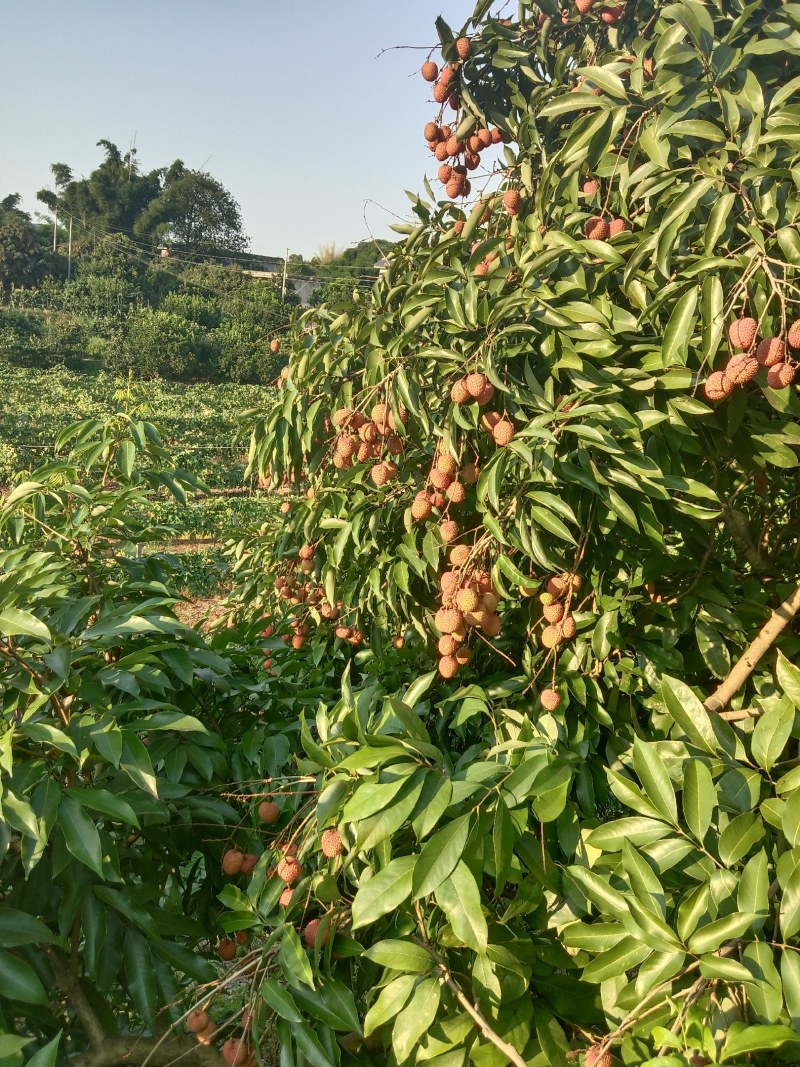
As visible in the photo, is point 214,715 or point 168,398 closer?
point 214,715

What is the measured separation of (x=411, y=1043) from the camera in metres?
0.91

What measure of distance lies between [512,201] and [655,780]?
1.32 meters

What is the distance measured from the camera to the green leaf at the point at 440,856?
856mm

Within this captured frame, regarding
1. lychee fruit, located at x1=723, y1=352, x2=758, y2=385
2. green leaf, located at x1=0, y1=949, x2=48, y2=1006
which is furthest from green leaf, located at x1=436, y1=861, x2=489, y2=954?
lychee fruit, located at x1=723, y1=352, x2=758, y2=385

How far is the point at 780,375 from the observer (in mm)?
1188

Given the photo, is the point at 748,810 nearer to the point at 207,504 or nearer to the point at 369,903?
the point at 369,903

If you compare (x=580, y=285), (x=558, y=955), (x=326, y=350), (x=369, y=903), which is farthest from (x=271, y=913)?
(x=326, y=350)

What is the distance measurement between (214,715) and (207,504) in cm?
1191

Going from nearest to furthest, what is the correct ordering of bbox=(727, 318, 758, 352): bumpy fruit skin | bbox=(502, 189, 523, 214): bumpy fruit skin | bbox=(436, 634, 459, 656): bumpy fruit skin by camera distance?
bbox=(727, 318, 758, 352): bumpy fruit skin, bbox=(436, 634, 459, 656): bumpy fruit skin, bbox=(502, 189, 523, 214): bumpy fruit skin

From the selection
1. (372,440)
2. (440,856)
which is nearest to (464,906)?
(440,856)

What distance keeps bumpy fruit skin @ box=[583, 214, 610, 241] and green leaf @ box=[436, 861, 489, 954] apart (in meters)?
1.15

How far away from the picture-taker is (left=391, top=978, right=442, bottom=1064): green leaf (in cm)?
91

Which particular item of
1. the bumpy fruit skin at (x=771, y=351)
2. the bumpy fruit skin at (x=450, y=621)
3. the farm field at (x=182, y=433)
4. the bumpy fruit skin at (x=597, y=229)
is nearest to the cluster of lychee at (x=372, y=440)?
the bumpy fruit skin at (x=450, y=621)

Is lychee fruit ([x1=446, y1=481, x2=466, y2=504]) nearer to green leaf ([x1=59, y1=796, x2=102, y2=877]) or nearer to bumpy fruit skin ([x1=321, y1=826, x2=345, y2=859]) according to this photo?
bumpy fruit skin ([x1=321, y1=826, x2=345, y2=859])
